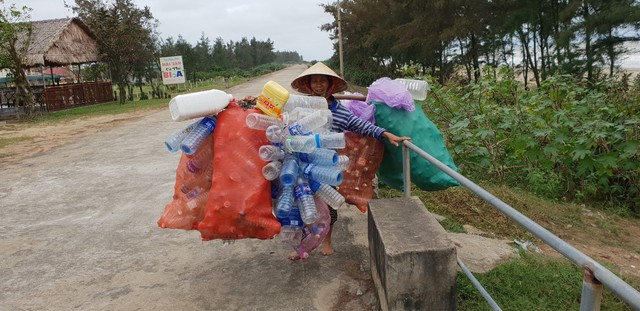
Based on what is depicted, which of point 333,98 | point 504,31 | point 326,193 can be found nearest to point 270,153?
point 326,193

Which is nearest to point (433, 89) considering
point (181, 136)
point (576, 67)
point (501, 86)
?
point (501, 86)

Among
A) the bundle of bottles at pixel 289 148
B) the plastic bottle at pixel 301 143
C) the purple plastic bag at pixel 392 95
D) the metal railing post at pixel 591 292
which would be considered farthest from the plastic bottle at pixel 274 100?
the metal railing post at pixel 591 292

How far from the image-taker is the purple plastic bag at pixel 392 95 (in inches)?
124

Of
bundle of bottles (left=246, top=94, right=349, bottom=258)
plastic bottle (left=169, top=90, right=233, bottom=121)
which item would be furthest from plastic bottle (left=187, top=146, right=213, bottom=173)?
bundle of bottles (left=246, top=94, right=349, bottom=258)

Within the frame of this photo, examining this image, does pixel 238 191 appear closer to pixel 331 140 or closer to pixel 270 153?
pixel 270 153

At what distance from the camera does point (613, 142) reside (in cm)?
511

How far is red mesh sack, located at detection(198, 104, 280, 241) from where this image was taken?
2.53 meters

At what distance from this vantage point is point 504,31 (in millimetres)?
17328

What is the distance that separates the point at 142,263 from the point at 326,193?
1.75 metres

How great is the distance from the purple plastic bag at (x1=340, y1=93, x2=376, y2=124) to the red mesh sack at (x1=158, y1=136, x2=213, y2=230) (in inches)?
46.4

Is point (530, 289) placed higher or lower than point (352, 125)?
lower

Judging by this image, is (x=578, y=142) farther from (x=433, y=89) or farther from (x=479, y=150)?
(x=433, y=89)

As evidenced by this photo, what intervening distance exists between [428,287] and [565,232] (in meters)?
2.95

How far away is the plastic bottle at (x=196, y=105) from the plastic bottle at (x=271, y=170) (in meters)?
0.47
